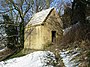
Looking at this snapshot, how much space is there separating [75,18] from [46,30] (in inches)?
132

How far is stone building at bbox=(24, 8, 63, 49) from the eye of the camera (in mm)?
21906

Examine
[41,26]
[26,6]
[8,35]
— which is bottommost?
[8,35]

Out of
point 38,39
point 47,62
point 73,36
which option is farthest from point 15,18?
point 47,62

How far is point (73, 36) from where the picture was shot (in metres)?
17.5

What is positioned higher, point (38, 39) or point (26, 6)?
point (26, 6)

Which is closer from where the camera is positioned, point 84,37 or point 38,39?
point 84,37

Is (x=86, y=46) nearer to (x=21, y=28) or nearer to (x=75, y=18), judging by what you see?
(x=75, y=18)

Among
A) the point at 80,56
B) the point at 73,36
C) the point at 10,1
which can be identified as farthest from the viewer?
the point at 10,1

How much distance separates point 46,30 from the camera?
72.4ft

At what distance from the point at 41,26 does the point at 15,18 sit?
11120mm

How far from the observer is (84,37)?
15.9 metres

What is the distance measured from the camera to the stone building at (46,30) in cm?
2191

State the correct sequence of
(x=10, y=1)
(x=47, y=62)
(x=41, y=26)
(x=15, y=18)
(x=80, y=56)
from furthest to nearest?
(x=15, y=18)
(x=10, y=1)
(x=41, y=26)
(x=47, y=62)
(x=80, y=56)

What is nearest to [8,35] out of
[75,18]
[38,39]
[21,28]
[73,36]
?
[21,28]
